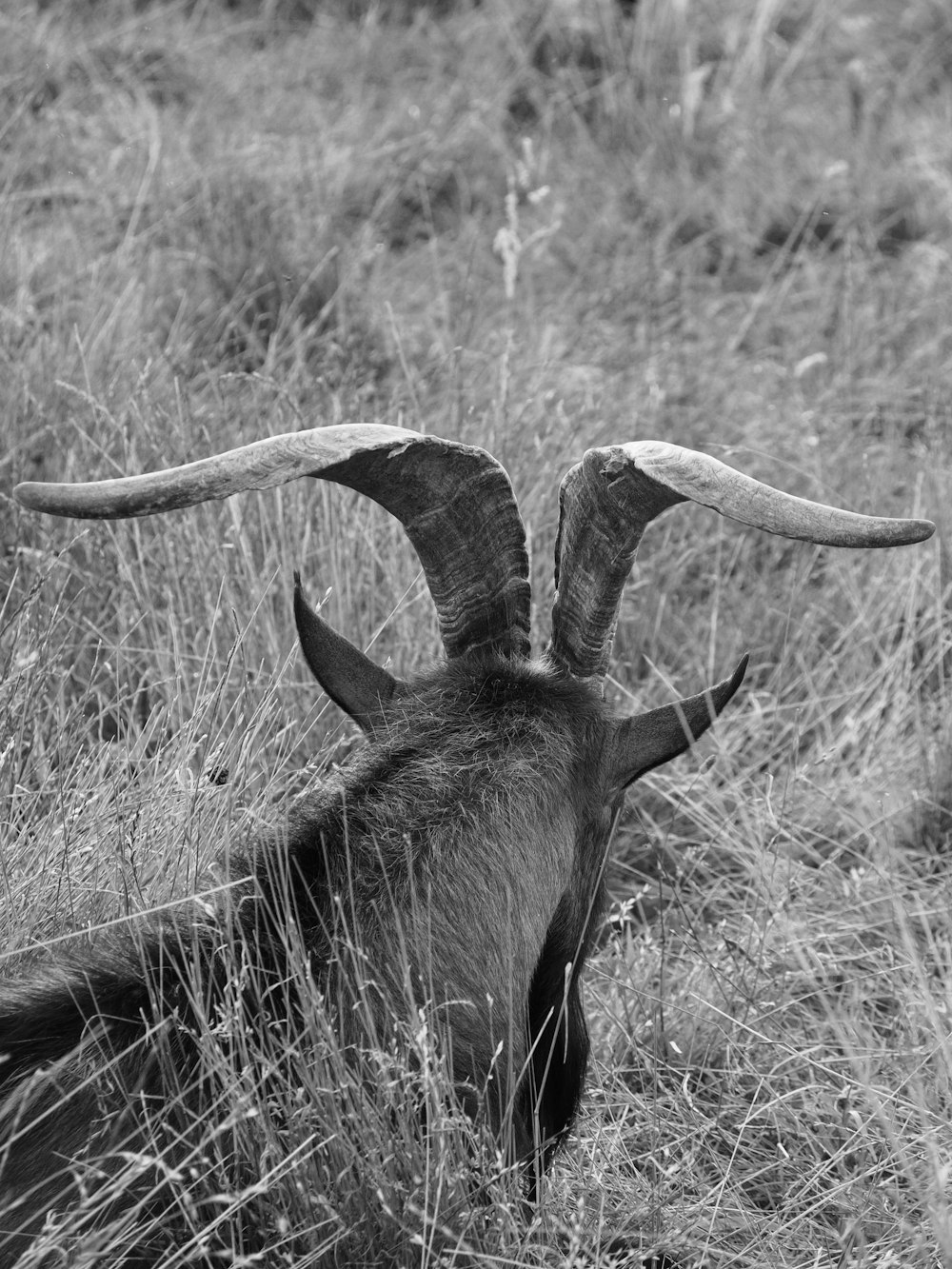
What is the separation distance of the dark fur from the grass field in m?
0.15

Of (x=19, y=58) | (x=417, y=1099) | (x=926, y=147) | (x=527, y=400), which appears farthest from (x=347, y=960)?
(x=926, y=147)

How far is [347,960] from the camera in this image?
98.1 inches

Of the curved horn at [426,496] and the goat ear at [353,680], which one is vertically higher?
the curved horn at [426,496]

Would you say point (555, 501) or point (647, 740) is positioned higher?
point (647, 740)

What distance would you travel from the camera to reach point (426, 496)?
9.09 feet

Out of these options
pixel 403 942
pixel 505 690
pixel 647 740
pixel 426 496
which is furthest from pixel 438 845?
pixel 426 496

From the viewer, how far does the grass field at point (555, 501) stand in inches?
115

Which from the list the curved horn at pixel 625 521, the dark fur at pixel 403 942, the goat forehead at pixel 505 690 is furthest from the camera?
the goat forehead at pixel 505 690

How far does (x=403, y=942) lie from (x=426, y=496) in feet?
2.78

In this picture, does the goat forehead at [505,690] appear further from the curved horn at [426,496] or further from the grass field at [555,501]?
the grass field at [555,501]

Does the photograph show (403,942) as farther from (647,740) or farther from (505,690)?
(647,740)

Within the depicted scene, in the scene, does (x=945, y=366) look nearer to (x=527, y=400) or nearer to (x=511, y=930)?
(x=527, y=400)

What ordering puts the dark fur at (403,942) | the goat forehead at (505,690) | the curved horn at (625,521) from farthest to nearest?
1. the goat forehead at (505,690)
2. the curved horn at (625,521)
3. the dark fur at (403,942)

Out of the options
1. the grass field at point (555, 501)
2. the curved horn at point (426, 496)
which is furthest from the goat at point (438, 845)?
the grass field at point (555, 501)
